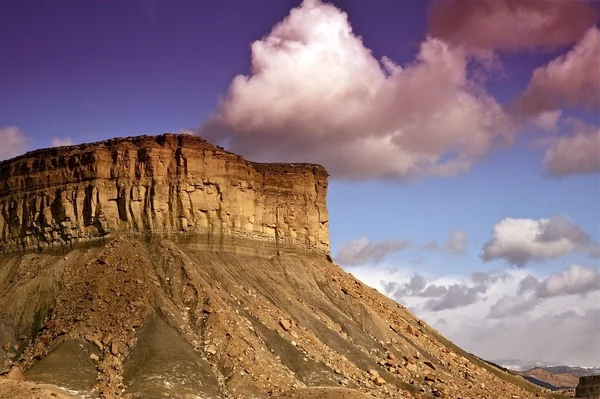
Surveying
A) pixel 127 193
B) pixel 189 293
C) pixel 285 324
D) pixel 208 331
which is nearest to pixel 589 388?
pixel 285 324

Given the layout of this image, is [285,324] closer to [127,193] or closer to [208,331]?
[208,331]

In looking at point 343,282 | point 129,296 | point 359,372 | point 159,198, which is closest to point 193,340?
point 129,296

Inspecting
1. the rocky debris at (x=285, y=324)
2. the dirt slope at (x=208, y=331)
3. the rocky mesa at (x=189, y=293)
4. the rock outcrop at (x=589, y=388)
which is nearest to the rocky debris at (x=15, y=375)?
the rocky mesa at (x=189, y=293)

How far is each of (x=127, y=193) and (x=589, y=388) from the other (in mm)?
63135

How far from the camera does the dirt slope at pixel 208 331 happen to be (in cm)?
7869

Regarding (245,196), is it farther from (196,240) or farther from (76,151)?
(76,151)

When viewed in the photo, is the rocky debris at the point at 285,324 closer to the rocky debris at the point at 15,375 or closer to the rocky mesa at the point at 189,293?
the rocky mesa at the point at 189,293

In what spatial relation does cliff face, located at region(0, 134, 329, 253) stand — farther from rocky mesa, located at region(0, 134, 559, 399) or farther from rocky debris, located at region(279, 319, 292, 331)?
rocky debris, located at region(279, 319, 292, 331)

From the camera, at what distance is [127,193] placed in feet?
340

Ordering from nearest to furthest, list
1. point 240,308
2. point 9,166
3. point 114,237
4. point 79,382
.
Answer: point 79,382, point 240,308, point 114,237, point 9,166

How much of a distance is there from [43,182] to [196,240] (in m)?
17.7

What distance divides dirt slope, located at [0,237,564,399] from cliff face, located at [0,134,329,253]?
259 centimetres

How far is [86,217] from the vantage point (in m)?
103

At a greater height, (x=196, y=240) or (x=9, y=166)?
(x=9, y=166)
